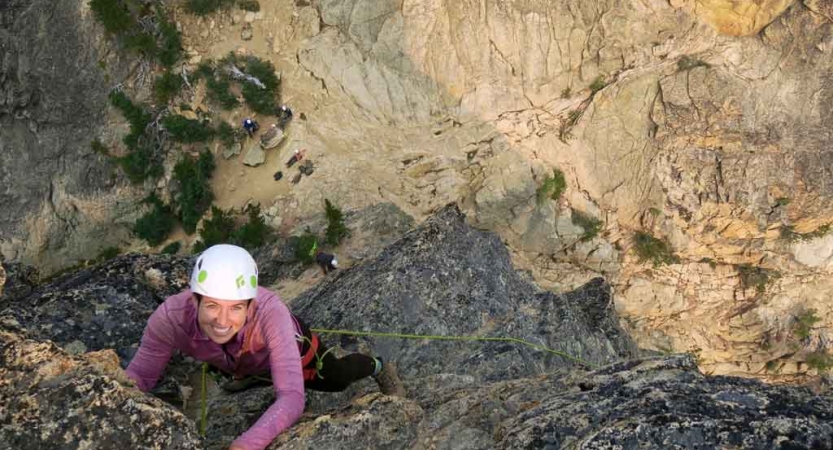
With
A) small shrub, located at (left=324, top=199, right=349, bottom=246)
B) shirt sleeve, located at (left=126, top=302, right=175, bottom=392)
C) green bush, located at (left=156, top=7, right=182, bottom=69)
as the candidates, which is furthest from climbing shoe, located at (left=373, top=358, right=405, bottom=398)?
green bush, located at (left=156, top=7, right=182, bottom=69)

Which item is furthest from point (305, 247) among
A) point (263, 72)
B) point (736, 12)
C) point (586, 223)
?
point (736, 12)

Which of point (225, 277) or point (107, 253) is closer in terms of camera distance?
point (225, 277)

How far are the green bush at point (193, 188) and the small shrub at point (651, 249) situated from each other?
41.7ft

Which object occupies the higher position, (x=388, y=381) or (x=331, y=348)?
(x=331, y=348)

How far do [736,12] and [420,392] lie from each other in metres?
15.2

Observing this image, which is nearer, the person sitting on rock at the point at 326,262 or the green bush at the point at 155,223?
the person sitting on rock at the point at 326,262

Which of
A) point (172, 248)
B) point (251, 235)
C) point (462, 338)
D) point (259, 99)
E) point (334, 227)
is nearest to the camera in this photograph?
point (462, 338)

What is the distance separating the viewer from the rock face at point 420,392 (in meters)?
4.32

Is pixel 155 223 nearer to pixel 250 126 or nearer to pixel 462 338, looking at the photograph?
pixel 250 126

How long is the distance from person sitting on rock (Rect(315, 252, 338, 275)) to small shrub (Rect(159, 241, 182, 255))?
5886 mm

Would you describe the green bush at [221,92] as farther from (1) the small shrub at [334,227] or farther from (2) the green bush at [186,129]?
Answer: (1) the small shrub at [334,227]

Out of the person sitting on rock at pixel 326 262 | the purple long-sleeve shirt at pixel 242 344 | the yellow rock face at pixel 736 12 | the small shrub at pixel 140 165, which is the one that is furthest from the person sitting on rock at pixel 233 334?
the yellow rock face at pixel 736 12

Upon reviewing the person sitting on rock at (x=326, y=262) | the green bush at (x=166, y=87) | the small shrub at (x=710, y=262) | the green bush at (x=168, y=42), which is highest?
the green bush at (x=168, y=42)

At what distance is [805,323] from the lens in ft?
62.1
